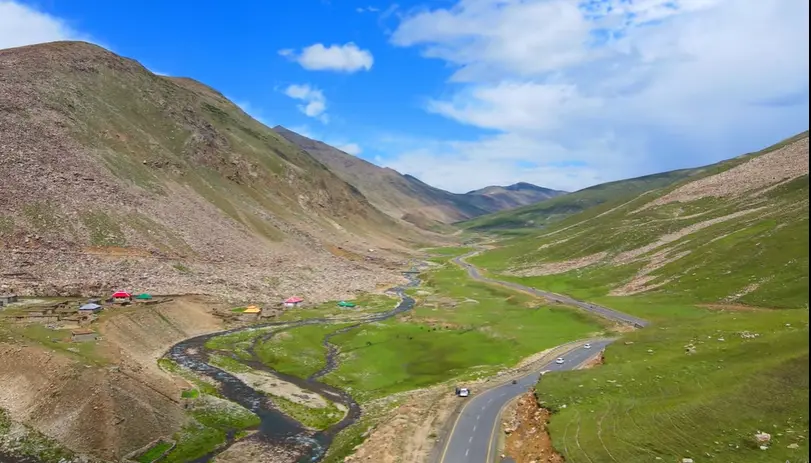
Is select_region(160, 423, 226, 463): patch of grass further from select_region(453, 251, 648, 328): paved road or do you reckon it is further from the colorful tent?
select_region(453, 251, 648, 328): paved road

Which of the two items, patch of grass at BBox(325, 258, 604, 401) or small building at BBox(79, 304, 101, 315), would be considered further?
small building at BBox(79, 304, 101, 315)

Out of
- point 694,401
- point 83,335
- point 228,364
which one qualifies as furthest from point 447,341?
point 83,335

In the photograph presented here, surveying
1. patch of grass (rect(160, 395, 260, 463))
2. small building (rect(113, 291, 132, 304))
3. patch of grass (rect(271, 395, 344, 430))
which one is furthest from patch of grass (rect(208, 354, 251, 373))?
small building (rect(113, 291, 132, 304))

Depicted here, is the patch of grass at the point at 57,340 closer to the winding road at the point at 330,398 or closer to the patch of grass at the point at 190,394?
the patch of grass at the point at 190,394

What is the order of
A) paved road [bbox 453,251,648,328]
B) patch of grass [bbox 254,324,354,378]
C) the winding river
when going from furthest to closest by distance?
paved road [bbox 453,251,648,328] → patch of grass [bbox 254,324,354,378] → the winding river

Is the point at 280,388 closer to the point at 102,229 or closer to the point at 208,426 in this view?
the point at 208,426

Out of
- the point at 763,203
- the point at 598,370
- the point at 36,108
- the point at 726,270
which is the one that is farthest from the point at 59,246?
the point at 763,203

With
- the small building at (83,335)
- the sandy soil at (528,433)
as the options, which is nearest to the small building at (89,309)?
the small building at (83,335)
